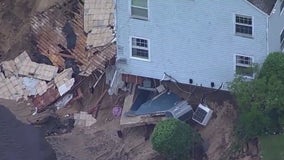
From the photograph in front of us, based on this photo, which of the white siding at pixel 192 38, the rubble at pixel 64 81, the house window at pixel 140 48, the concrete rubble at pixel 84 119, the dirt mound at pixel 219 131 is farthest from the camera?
the rubble at pixel 64 81

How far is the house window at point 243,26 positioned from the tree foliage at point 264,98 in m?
1.38

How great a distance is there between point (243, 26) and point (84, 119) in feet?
30.3

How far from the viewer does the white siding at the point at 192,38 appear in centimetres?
5078

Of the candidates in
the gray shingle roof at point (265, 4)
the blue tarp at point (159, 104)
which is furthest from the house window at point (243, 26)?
the blue tarp at point (159, 104)

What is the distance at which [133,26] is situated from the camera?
53.0 meters

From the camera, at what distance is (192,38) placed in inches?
2044

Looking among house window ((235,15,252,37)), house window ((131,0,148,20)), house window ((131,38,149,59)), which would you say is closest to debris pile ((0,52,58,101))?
house window ((131,38,149,59))

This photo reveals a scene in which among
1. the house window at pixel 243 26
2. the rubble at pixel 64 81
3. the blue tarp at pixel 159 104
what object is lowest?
the blue tarp at pixel 159 104

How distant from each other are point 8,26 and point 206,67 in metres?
11.7

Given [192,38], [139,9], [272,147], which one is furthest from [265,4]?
[272,147]

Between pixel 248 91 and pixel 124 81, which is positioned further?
pixel 124 81

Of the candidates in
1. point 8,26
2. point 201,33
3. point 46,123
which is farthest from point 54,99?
point 201,33

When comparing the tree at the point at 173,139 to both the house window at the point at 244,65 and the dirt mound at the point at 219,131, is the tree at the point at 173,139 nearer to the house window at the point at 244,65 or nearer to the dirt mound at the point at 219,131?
the dirt mound at the point at 219,131

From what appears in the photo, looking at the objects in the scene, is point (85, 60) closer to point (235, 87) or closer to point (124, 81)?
point (124, 81)
